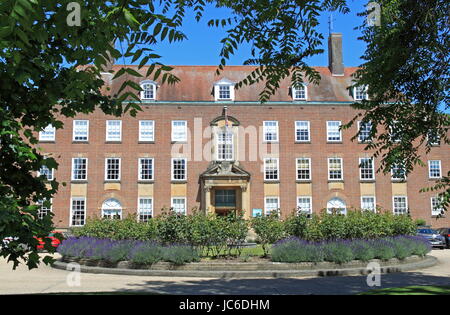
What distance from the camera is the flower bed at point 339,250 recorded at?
54.7 ft

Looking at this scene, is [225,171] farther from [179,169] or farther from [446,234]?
[446,234]

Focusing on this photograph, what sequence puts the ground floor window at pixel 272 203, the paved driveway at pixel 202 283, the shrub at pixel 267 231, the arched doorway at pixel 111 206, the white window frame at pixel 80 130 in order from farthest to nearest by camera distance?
the white window frame at pixel 80 130, the ground floor window at pixel 272 203, the arched doorway at pixel 111 206, the shrub at pixel 267 231, the paved driveway at pixel 202 283

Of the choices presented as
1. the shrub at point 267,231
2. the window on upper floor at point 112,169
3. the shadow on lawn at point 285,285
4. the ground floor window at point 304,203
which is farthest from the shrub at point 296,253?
the window on upper floor at point 112,169

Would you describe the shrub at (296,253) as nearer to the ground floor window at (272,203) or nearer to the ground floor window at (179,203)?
the ground floor window at (272,203)

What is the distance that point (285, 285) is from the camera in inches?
536

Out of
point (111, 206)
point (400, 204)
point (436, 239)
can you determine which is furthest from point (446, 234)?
point (111, 206)

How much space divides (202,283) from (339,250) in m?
5.77

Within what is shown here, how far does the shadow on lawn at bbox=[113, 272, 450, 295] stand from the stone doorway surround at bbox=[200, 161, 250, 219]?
20493mm

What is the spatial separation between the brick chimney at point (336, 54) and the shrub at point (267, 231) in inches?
1068

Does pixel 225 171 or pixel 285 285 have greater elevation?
pixel 225 171

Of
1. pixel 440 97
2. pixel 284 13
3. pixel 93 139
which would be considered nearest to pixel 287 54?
pixel 284 13

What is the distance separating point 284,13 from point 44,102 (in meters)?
3.48

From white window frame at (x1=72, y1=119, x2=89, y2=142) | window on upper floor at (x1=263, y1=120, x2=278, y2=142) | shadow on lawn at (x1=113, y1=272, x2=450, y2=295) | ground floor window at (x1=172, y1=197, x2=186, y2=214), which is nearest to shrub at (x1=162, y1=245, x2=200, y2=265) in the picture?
shadow on lawn at (x1=113, y1=272, x2=450, y2=295)

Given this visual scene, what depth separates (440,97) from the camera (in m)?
9.52
